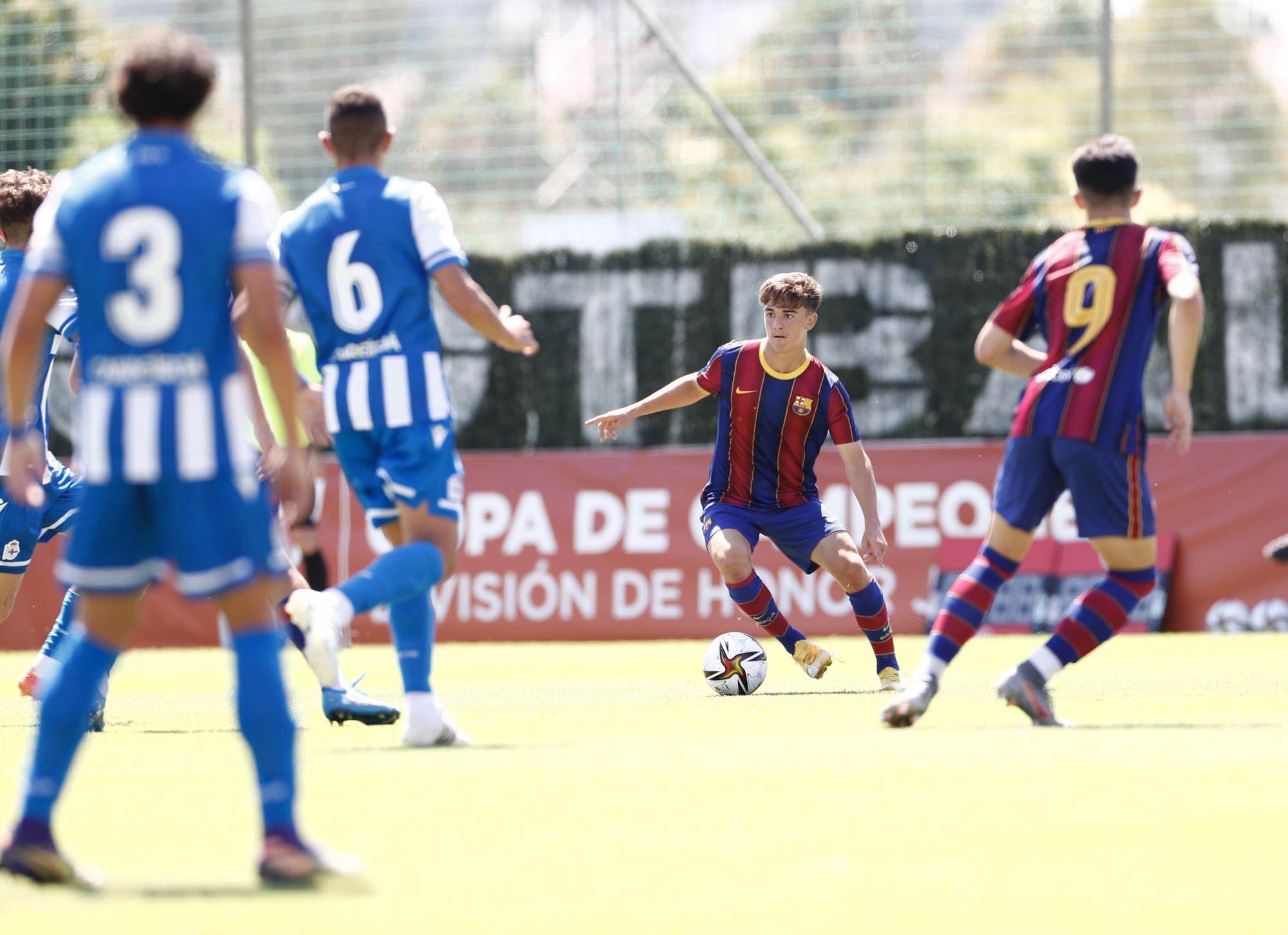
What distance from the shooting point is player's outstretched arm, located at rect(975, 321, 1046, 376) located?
687cm

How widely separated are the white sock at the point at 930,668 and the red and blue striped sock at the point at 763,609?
2782 mm

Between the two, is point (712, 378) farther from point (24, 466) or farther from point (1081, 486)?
point (24, 466)

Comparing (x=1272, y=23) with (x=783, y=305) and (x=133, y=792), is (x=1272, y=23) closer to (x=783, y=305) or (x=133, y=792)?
(x=783, y=305)

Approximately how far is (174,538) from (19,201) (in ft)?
13.7

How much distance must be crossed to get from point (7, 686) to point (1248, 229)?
33.3 feet

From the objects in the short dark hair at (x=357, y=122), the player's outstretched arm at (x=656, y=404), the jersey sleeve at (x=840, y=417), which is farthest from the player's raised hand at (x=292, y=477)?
the jersey sleeve at (x=840, y=417)

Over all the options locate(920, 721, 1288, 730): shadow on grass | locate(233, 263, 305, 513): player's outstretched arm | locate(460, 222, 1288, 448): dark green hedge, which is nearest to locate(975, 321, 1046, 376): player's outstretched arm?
locate(920, 721, 1288, 730): shadow on grass

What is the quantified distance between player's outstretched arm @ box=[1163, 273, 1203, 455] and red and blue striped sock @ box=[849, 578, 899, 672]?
2.94m

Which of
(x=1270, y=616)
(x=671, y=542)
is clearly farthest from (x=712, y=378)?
(x=1270, y=616)

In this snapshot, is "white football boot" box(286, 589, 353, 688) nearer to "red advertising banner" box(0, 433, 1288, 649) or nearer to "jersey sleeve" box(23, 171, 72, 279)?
"jersey sleeve" box(23, 171, 72, 279)

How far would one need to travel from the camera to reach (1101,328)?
266 inches

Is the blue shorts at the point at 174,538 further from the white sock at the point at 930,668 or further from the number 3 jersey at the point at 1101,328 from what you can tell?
the number 3 jersey at the point at 1101,328

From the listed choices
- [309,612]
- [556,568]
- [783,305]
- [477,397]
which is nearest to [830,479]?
[556,568]

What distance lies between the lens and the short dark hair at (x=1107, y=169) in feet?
22.2
